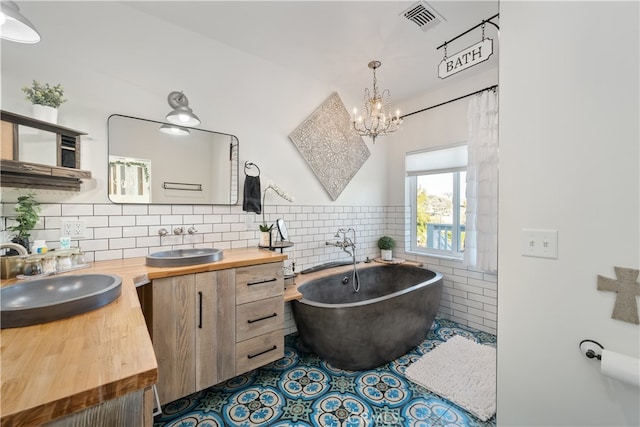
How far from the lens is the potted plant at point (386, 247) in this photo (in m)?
3.46

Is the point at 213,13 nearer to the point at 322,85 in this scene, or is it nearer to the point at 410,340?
the point at 322,85

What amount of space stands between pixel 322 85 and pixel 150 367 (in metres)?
3.05

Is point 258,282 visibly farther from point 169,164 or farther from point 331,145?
point 331,145

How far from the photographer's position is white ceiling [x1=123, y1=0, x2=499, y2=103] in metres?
1.92

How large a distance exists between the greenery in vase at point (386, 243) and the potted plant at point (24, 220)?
319cm

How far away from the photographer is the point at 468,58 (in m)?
1.69

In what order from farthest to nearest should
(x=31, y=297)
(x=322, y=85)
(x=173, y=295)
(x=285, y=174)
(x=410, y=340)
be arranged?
(x=322, y=85) < (x=285, y=174) < (x=410, y=340) < (x=173, y=295) < (x=31, y=297)

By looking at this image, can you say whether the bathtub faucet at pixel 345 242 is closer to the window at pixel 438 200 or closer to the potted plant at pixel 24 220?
the window at pixel 438 200

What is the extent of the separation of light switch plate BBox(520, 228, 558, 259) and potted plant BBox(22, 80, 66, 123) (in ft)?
8.55

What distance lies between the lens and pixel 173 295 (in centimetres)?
156

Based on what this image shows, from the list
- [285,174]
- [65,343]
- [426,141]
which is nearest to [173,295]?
[65,343]

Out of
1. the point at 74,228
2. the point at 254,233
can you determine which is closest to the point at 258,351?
the point at 254,233

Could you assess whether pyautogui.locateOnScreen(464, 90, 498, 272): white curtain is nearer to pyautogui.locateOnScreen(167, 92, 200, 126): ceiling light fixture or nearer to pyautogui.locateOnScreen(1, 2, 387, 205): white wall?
pyautogui.locateOnScreen(1, 2, 387, 205): white wall

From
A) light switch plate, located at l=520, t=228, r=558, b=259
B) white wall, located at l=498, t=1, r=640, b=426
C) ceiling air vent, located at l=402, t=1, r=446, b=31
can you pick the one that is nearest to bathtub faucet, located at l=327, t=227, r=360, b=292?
white wall, located at l=498, t=1, r=640, b=426
